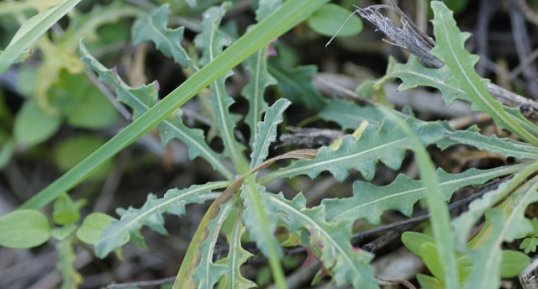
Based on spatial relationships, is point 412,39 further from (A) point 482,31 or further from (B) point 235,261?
(A) point 482,31

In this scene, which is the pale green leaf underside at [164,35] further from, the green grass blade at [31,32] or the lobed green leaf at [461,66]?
the lobed green leaf at [461,66]

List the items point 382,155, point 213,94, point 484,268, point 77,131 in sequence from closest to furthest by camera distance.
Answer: point 484,268
point 382,155
point 213,94
point 77,131

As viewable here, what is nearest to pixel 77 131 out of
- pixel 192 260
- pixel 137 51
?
pixel 137 51

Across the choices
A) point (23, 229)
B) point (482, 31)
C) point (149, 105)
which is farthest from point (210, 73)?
point (482, 31)

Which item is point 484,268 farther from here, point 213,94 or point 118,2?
point 118,2

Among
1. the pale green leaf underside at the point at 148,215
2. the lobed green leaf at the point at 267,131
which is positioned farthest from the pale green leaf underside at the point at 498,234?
the pale green leaf underside at the point at 148,215

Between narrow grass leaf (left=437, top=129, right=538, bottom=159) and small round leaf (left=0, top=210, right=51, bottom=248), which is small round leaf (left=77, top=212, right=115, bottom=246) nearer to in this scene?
small round leaf (left=0, top=210, right=51, bottom=248)

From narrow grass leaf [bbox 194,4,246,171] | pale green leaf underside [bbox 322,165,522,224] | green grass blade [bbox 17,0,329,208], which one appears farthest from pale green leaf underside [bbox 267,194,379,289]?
green grass blade [bbox 17,0,329,208]
